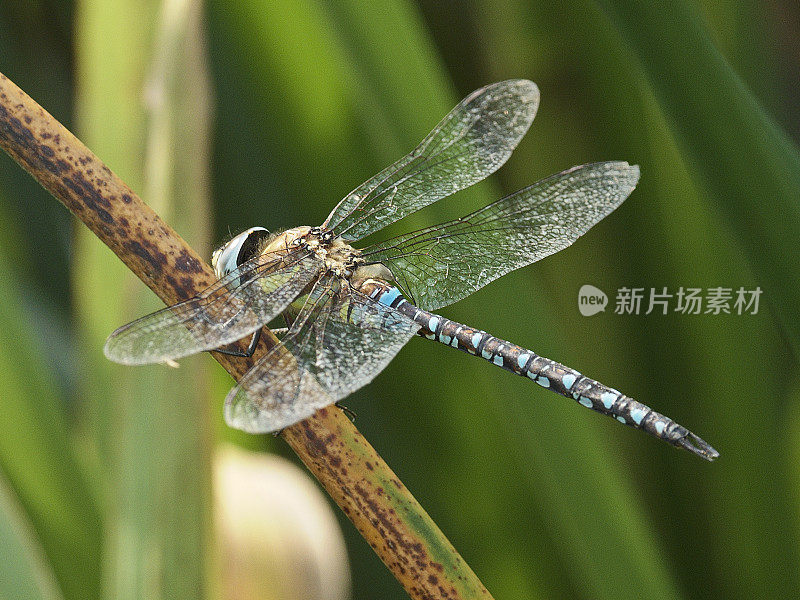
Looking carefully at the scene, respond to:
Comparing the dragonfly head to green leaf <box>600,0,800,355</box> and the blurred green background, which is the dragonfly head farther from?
green leaf <box>600,0,800,355</box>

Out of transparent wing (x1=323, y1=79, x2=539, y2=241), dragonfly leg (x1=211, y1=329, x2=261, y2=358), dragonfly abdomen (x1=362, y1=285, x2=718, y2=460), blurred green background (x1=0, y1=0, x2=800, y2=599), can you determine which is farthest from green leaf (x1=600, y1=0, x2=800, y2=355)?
dragonfly leg (x1=211, y1=329, x2=261, y2=358)

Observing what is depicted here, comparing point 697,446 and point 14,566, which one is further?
point 697,446

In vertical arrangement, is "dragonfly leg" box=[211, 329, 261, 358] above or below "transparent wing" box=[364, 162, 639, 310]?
above

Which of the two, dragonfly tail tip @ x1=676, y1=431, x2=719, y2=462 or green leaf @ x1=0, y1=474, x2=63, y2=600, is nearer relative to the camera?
green leaf @ x1=0, y1=474, x2=63, y2=600

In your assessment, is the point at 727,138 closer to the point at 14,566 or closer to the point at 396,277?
the point at 396,277

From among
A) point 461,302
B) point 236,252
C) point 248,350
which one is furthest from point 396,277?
point 248,350

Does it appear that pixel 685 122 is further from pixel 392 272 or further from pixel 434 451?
pixel 434 451

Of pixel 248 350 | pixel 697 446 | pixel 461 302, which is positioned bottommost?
pixel 697 446
